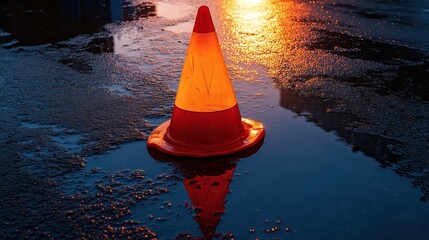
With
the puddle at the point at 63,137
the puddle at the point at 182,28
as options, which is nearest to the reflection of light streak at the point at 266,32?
the puddle at the point at 182,28

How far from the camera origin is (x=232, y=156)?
3789 mm

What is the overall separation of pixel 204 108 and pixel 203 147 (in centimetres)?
30

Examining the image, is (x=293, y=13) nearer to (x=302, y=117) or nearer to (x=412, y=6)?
(x=412, y=6)

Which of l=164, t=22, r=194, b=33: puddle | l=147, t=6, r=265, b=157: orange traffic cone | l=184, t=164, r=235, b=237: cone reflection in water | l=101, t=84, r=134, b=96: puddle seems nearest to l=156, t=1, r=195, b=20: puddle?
l=164, t=22, r=194, b=33: puddle

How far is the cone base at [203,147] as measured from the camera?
377cm

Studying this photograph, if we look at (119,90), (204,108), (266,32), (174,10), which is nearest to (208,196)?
(204,108)

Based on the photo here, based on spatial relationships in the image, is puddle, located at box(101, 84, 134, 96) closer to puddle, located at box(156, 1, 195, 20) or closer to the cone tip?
the cone tip

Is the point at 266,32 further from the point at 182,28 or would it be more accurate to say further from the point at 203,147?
the point at 203,147

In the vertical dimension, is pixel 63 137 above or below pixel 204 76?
below

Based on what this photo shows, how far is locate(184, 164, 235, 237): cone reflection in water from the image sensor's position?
290cm

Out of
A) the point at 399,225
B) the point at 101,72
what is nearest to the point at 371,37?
the point at 101,72

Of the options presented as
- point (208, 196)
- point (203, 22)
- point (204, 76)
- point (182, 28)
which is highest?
point (203, 22)

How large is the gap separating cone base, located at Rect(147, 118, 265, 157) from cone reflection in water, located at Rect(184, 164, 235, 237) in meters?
0.27

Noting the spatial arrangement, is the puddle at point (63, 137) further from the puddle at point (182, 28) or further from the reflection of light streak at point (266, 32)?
the puddle at point (182, 28)
